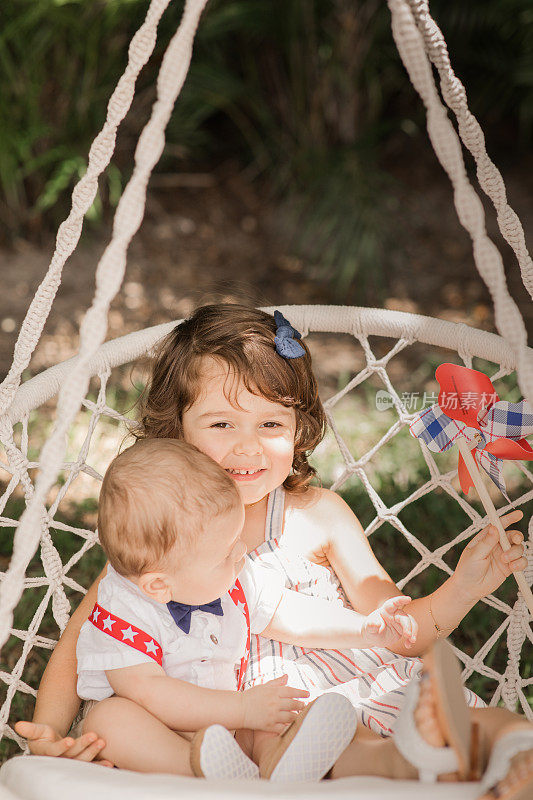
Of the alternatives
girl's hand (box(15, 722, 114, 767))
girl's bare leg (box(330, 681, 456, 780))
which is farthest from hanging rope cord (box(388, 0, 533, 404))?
girl's hand (box(15, 722, 114, 767))

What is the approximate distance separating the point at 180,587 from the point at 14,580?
0.91ft

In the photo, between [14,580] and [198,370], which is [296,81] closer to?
[198,370]

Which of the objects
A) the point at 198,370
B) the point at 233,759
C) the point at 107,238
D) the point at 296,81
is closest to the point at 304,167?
the point at 296,81

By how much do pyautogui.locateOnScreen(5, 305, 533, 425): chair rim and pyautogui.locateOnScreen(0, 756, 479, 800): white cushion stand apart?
56cm

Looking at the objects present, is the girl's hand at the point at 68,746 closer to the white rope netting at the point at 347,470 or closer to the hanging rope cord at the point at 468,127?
the white rope netting at the point at 347,470

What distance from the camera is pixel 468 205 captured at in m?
0.82

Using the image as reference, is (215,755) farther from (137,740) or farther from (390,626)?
(390,626)

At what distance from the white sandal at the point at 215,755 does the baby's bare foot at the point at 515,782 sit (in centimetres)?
30

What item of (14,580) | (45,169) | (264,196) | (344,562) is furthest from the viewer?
(264,196)

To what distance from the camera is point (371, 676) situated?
1.21 m

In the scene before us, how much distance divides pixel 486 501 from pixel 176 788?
0.55m

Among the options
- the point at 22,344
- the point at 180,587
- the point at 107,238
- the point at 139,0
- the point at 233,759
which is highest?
the point at 139,0

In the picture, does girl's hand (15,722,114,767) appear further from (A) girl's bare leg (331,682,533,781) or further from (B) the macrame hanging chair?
(A) girl's bare leg (331,682,533,781)

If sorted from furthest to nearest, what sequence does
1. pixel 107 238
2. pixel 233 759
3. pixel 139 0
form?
pixel 107 238 < pixel 139 0 < pixel 233 759
